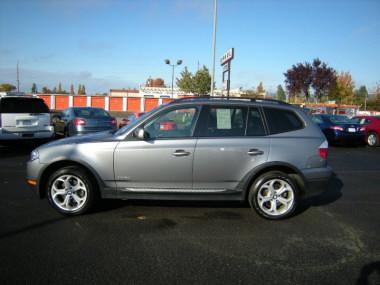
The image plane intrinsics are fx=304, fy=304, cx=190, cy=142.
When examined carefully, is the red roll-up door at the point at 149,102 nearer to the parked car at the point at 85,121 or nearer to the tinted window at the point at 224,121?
the parked car at the point at 85,121

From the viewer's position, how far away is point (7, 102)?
9.43 meters

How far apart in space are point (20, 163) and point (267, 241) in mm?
7273

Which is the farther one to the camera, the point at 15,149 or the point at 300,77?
the point at 300,77

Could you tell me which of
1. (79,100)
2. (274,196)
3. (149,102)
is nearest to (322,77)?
(149,102)

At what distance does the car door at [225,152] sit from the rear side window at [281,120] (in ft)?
0.62

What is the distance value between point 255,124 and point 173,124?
48.6 inches

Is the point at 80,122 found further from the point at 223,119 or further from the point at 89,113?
the point at 223,119

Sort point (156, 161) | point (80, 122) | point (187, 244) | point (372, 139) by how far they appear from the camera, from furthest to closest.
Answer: point (372, 139), point (80, 122), point (156, 161), point (187, 244)

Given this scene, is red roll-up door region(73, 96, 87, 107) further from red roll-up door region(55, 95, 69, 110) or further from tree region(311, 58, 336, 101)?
tree region(311, 58, 336, 101)

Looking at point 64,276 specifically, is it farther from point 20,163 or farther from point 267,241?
point 20,163

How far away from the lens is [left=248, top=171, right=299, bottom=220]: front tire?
449cm

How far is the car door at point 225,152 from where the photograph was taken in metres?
4.37

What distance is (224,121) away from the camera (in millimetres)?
4523

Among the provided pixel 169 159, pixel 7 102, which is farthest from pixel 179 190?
pixel 7 102
